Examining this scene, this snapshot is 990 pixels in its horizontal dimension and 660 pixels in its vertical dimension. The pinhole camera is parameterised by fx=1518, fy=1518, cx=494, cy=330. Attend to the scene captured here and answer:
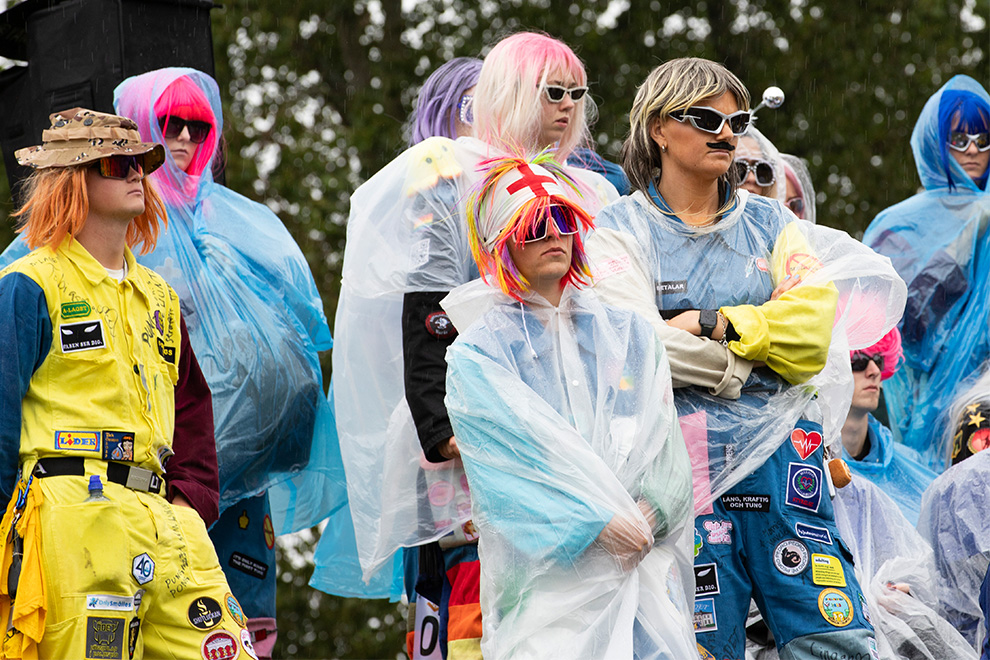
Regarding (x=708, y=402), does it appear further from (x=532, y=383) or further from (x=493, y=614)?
(x=493, y=614)

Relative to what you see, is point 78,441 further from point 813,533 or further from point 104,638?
point 813,533

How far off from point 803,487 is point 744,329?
435mm

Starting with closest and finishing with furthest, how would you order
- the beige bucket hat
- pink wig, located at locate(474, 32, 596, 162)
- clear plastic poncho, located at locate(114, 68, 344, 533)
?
the beige bucket hat → pink wig, located at locate(474, 32, 596, 162) → clear plastic poncho, located at locate(114, 68, 344, 533)

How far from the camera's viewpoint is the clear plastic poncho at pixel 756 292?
3861mm

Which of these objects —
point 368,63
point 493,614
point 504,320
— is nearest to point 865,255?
point 504,320

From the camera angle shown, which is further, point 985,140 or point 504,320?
point 985,140

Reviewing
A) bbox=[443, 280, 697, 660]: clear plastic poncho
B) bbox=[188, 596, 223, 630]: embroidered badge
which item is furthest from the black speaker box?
bbox=[443, 280, 697, 660]: clear plastic poncho

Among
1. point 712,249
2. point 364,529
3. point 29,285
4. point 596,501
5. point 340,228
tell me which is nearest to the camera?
point 596,501

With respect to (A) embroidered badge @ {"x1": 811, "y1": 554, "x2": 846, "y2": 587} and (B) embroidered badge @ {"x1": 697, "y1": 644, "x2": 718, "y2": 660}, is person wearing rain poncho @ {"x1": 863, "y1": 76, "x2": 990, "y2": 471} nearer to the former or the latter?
(A) embroidered badge @ {"x1": 811, "y1": 554, "x2": 846, "y2": 587}

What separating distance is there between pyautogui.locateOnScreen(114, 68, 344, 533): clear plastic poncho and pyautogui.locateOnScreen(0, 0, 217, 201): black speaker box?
0.53 m

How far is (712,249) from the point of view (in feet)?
13.4

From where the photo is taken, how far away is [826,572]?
379 cm

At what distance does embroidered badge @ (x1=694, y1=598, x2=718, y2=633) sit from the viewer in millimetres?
3789

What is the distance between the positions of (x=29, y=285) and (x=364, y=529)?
145 centimetres
